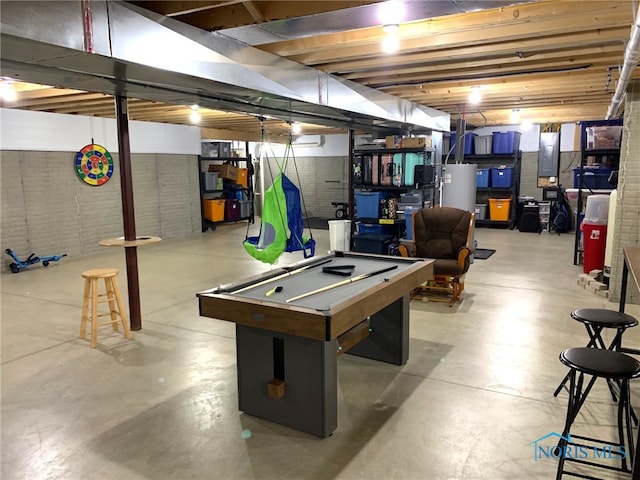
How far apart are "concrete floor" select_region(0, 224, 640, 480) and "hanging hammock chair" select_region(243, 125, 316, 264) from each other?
0.88 m

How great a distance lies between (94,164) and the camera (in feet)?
28.0

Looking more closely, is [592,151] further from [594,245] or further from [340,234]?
[340,234]

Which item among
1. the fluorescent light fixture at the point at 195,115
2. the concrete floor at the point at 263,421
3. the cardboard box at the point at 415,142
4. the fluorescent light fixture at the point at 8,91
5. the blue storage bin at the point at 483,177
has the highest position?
the fluorescent light fixture at the point at 195,115

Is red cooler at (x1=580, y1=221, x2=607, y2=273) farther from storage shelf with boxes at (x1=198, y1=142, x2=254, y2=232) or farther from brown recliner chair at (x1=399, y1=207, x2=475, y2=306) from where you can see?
storage shelf with boxes at (x1=198, y1=142, x2=254, y2=232)

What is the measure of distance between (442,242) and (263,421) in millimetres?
3325

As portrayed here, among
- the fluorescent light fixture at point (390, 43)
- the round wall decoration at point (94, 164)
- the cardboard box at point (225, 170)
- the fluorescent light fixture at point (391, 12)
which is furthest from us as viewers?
the cardboard box at point (225, 170)

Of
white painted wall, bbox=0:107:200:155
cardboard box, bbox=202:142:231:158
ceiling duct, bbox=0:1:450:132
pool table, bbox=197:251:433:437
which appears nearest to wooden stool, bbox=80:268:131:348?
ceiling duct, bbox=0:1:450:132

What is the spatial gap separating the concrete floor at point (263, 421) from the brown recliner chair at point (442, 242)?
28cm

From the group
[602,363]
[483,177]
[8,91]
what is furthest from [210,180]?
[602,363]

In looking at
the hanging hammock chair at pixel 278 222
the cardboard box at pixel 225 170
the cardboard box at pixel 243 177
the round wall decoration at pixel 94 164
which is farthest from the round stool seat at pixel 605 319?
the cardboard box at pixel 243 177

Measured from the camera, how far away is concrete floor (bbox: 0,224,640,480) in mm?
2471

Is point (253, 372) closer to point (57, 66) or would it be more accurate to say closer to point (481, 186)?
point (57, 66)

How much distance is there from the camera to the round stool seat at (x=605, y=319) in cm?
273

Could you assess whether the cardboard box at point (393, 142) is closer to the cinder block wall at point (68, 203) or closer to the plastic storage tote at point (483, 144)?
the plastic storage tote at point (483, 144)
